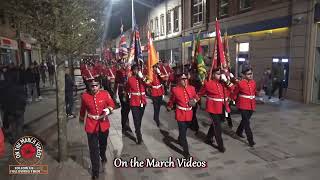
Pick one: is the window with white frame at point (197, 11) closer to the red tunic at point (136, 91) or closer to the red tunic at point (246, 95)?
the red tunic at point (136, 91)

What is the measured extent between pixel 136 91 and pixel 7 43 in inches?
804

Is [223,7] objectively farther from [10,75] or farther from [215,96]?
[10,75]

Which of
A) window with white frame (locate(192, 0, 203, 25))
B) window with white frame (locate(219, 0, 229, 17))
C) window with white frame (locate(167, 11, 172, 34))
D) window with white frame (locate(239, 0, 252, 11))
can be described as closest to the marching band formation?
window with white frame (locate(239, 0, 252, 11))

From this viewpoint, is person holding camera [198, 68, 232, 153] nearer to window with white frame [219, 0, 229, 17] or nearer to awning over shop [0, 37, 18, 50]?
window with white frame [219, 0, 229, 17]

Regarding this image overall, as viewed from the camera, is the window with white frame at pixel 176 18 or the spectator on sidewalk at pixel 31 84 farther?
the window with white frame at pixel 176 18

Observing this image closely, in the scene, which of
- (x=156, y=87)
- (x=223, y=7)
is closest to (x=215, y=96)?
(x=156, y=87)

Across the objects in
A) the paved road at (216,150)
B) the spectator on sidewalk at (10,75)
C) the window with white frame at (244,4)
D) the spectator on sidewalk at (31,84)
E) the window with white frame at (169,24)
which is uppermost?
the window with white frame at (169,24)

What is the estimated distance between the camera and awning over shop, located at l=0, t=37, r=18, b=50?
23291mm

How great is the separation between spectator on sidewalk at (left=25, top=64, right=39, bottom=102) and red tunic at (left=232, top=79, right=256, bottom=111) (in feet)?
38.1

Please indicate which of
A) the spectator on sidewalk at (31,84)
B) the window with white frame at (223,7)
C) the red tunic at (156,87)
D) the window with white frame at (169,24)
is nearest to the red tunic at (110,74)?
the spectator on sidewalk at (31,84)

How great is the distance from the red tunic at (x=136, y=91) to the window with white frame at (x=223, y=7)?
1371cm

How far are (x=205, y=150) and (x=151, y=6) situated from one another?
35.8m

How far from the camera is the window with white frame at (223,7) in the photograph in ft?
66.3

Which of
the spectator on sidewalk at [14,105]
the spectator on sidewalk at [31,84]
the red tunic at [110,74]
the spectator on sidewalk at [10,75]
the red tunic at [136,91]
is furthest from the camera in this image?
the red tunic at [110,74]
